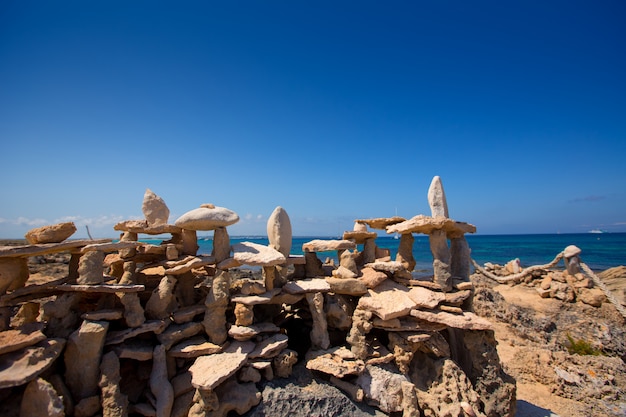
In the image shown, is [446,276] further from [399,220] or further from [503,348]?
[503,348]

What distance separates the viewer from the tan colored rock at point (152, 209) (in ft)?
22.0

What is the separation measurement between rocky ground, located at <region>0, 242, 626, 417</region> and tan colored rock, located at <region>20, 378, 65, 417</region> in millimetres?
328

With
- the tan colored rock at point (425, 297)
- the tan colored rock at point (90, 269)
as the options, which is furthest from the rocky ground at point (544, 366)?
the tan colored rock at point (425, 297)

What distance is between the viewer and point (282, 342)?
5855 mm

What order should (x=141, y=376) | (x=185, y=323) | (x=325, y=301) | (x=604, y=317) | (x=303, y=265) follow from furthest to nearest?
(x=604, y=317) → (x=303, y=265) → (x=325, y=301) → (x=185, y=323) → (x=141, y=376)

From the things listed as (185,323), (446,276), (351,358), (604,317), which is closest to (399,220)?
(446,276)

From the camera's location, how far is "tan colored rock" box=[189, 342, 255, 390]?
4852 millimetres

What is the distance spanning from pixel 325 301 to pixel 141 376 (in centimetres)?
372

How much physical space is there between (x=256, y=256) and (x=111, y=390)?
3078 mm

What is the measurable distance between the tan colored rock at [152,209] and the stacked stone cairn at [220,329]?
0.03 m

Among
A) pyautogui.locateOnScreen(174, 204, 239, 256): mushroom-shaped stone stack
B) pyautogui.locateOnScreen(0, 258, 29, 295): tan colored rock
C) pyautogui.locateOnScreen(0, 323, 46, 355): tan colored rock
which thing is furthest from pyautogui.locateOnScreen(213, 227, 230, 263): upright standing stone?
pyautogui.locateOnScreen(0, 258, 29, 295): tan colored rock

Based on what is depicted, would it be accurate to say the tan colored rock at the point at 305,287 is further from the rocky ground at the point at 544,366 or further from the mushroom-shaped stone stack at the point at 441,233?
the mushroom-shaped stone stack at the point at 441,233

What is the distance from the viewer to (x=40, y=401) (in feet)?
13.7

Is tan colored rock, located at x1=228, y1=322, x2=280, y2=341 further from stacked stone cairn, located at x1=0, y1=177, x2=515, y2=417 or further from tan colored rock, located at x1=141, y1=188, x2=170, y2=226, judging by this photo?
tan colored rock, located at x1=141, y1=188, x2=170, y2=226
